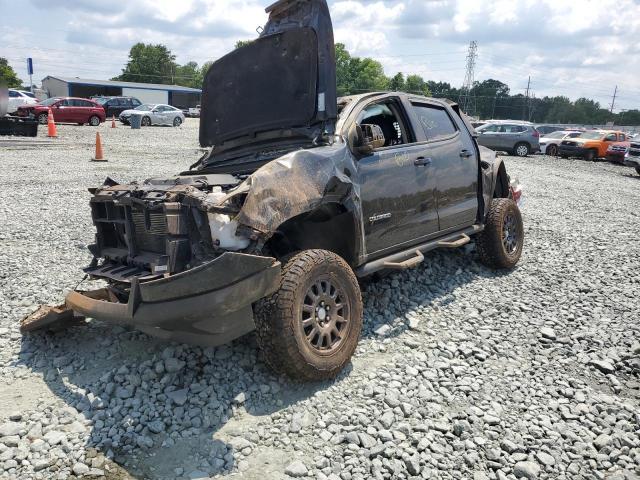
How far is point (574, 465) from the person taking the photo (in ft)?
9.98

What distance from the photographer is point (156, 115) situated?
33906 mm

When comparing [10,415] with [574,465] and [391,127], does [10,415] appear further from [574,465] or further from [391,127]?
[391,127]

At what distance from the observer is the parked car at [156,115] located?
33.2m

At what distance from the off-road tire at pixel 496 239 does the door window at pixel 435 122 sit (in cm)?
104

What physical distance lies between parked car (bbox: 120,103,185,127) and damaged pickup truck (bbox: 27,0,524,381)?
3012cm

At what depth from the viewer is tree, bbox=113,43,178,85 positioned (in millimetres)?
97338

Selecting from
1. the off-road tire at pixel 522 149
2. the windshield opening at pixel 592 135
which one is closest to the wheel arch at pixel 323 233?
the off-road tire at pixel 522 149

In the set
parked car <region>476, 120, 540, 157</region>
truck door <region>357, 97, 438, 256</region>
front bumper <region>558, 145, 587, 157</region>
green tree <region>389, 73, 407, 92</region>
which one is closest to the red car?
parked car <region>476, 120, 540, 157</region>

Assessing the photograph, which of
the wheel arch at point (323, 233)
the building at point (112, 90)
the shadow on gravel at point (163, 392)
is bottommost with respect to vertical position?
the shadow on gravel at point (163, 392)

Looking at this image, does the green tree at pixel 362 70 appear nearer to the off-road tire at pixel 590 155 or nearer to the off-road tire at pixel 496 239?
the off-road tire at pixel 590 155

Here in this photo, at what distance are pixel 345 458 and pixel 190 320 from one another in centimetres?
121

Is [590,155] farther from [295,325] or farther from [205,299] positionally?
[205,299]

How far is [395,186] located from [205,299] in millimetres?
2096

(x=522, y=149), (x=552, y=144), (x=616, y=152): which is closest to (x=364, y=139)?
(x=522, y=149)
